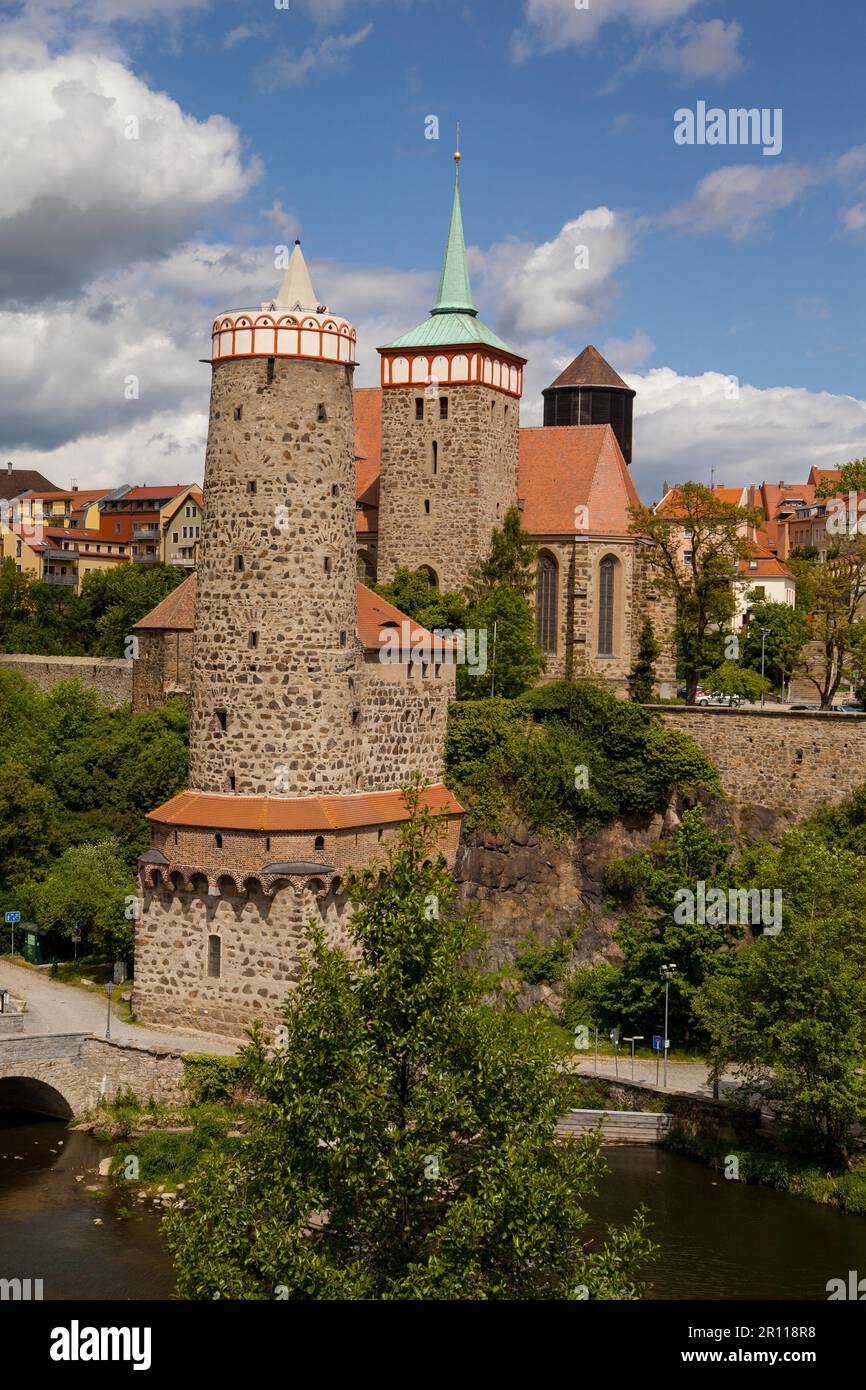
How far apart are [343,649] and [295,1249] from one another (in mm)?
18855

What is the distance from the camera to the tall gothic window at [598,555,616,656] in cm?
5300

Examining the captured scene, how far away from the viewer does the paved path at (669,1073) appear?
112 feet

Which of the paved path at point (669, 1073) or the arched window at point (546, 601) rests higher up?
the arched window at point (546, 601)

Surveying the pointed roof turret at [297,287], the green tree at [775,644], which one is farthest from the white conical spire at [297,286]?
the green tree at [775,644]

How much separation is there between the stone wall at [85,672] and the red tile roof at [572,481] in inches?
627

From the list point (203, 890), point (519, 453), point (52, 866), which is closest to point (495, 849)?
point (203, 890)

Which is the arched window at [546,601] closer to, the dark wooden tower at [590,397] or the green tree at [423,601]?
the green tree at [423,601]

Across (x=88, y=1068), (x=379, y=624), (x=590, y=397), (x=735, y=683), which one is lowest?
(x=88, y=1068)

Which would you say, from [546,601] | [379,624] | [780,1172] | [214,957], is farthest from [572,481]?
[780,1172]

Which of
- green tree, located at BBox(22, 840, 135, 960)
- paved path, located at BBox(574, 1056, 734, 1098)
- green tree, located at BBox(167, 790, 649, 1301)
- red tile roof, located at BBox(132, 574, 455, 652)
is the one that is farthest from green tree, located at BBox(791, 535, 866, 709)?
green tree, located at BBox(167, 790, 649, 1301)

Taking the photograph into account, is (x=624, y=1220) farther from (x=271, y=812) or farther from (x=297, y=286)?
(x=297, y=286)

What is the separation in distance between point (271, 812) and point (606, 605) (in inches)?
898

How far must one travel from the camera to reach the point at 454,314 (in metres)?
53.0

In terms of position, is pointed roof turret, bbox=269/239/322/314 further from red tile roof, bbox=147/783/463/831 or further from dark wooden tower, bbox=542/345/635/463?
dark wooden tower, bbox=542/345/635/463
